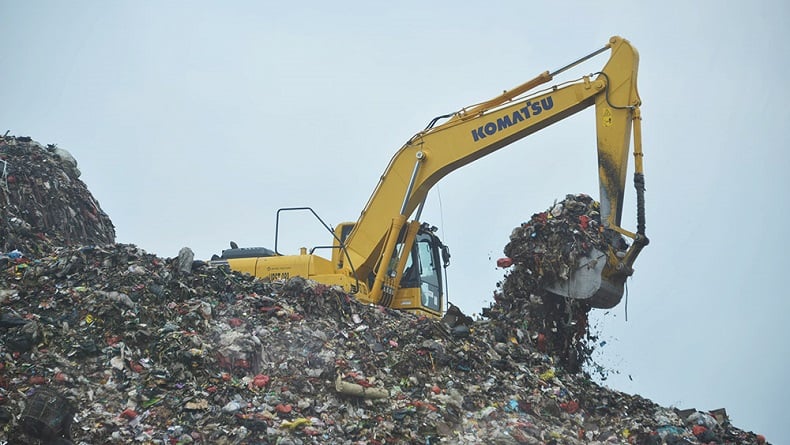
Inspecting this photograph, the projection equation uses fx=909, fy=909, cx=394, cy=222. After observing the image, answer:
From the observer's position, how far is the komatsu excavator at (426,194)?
10.2 meters

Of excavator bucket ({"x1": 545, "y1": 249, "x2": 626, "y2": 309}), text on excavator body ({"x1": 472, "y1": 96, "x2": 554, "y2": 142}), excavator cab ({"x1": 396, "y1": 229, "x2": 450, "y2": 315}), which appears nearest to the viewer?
excavator bucket ({"x1": 545, "y1": 249, "x2": 626, "y2": 309})

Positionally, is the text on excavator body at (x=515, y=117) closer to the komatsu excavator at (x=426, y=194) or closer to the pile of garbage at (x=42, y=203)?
the komatsu excavator at (x=426, y=194)

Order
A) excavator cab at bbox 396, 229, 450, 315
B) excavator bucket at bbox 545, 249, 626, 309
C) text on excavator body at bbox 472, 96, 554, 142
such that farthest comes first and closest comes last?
excavator cab at bbox 396, 229, 450, 315 → text on excavator body at bbox 472, 96, 554, 142 → excavator bucket at bbox 545, 249, 626, 309

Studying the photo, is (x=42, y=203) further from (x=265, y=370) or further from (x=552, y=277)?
(x=552, y=277)

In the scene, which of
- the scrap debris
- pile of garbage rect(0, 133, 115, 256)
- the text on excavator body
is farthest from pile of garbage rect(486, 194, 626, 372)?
pile of garbage rect(0, 133, 115, 256)

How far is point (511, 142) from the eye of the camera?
444 inches

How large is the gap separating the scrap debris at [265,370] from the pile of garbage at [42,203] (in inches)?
82.7

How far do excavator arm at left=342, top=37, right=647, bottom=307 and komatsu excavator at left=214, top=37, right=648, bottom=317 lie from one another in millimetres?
12

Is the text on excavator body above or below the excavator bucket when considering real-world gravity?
above

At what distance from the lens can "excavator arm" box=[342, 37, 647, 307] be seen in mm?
10117

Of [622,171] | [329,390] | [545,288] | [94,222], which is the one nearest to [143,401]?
[329,390]

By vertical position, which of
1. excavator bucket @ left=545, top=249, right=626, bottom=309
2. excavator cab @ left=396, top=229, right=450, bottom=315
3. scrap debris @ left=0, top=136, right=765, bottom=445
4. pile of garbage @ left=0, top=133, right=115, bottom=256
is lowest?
scrap debris @ left=0, top=136, right=765, bottom=445

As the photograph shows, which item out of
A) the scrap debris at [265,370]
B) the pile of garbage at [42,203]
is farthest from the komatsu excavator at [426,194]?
the pile of garbage at [42,203]

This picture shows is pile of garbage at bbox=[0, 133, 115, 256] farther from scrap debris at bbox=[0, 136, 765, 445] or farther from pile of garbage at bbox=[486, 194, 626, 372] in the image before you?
pile of garbage at bbox=[486, 194, 626, 372]
